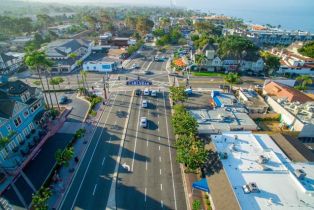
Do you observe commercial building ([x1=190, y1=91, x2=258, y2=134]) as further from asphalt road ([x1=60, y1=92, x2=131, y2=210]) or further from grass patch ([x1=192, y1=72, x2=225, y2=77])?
grass patch ([x1=192, y1=72, x2=225, y2=77])

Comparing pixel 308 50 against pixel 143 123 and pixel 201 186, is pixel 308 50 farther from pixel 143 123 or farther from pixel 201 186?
pixel 201 186

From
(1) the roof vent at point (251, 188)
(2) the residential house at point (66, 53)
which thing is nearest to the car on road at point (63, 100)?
A: (2) the residential house at point (66, 53)

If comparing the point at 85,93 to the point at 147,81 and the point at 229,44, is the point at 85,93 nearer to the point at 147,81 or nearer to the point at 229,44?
the point at 147,81

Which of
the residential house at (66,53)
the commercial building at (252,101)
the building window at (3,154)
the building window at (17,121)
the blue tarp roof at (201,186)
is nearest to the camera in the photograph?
the blue tarp roof at (201,186)

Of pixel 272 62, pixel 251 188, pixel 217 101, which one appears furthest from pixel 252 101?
pixel 251 188

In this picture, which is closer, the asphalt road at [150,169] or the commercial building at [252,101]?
the asphalt road at [150,169]

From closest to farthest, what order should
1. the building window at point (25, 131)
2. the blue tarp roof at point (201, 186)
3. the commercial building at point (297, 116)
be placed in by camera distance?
the blue tarp roof at point (201, 186) → the building window at point (25, 131) → the commercial building at point (297, 116)

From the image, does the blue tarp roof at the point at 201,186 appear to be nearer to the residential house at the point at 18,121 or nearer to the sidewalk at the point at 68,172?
the sidewalk at the point at 68,172

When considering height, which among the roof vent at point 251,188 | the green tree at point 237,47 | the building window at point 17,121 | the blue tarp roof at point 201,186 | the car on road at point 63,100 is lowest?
the car on road at point 63,100
